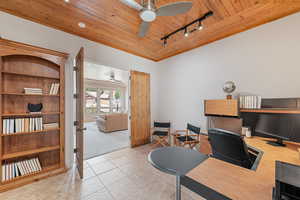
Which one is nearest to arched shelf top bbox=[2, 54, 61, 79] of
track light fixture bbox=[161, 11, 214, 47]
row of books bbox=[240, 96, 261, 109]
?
track light fixture bbox=[161, 11, 214, 47]

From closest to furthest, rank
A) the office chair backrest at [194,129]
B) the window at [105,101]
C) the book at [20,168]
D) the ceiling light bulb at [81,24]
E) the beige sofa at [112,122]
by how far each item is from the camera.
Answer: the book at [20,168] → the ceiling light bulb at [81,24] → the office chair backrest at [194,129] → the beige sofa at [112,122] → the window at [105,101]

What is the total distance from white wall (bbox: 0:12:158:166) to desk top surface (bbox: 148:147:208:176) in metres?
2.16

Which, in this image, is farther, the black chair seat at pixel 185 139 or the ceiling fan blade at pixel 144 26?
the black chair seat at pixel 185 139

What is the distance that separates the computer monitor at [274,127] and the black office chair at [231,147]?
85 centimetres

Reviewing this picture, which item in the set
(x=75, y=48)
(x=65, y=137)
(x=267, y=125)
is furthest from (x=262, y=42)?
(x=65, y=137)

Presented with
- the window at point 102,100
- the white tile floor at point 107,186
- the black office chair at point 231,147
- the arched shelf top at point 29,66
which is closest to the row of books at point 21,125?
the arched shelf top at point 29,66

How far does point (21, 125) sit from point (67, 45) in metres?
1.69

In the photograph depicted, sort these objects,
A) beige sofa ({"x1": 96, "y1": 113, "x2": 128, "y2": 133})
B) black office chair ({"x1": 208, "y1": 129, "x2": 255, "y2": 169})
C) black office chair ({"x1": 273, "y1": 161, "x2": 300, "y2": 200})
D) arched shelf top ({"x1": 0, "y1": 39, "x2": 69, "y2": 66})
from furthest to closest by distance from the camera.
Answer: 1. beige sofa ({"x1": 96, "y1": 113, "x2": 128, "y2": 133})
2. arched shelf top ({"x1": 0, "y1": 39, "x2": 69, "y2": 66})
3. black office chair ({"x1": 208, "y1": 129, "x2": 255, "y2": 169})
4. black office chair ({"x1": 273, "y1": 161, "x2": 300, "y2": 200})

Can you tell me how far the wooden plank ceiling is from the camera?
1764 millimetres

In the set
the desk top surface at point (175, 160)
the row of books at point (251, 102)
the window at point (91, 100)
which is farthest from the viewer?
the window at point (91, 100)

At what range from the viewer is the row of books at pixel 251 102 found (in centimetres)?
205

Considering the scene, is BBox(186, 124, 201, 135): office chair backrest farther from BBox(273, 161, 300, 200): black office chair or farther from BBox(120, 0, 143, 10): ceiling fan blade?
BBox(120, 0, 143, 10): ceiling fan blade

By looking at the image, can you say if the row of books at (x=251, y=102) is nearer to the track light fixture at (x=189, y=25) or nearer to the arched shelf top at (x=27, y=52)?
the track light fixture at (x=189, y=25)

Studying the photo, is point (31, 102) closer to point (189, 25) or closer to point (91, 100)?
point (189, 25)
